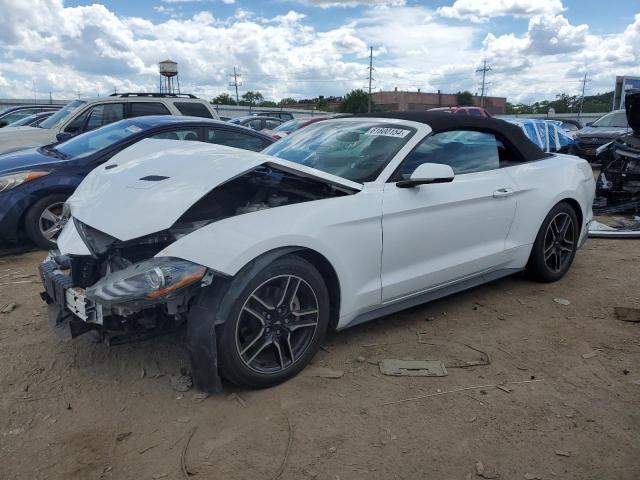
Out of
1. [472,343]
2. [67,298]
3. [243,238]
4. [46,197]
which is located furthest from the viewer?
[46,197]

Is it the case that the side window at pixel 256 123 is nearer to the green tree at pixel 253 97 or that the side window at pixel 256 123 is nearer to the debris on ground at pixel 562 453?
the debris on ground at pixel 562 453

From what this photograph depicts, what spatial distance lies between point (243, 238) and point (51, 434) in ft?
4.44

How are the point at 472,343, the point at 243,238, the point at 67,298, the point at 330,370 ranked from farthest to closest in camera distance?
the point at 472,343 → the point at 330,370 → the point at 67,298 → the point at 243,238

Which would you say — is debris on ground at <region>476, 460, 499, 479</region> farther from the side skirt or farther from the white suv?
the white suv

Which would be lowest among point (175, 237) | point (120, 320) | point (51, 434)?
point (51, 434)

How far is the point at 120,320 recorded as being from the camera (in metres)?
2.73

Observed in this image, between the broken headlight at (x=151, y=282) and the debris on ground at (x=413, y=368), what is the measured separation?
1317mm

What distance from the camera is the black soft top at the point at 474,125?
376 centimetres

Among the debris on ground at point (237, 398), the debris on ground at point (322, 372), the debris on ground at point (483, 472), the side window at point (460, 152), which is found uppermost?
the side window at point (460, 152)

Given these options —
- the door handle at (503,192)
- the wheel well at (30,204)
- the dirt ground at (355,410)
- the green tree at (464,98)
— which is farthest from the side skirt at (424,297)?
the green tree at (464,98)

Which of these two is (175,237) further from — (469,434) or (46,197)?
(46,197)

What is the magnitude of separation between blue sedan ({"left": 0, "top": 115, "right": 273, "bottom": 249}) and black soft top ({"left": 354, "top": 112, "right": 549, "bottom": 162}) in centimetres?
292

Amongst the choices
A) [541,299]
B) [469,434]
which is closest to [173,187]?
[469,434]

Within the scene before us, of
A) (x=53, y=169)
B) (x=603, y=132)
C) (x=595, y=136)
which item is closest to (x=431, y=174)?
(x=53, y=169)
